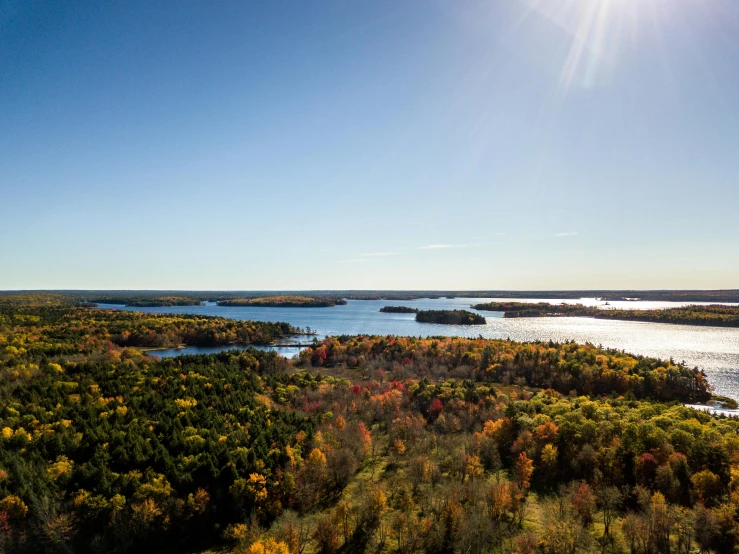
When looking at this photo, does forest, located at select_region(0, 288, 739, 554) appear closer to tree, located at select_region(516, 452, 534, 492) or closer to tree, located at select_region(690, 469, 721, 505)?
tree, located at select_region(690, 469, 721, 505)

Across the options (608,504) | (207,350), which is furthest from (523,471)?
(207,350)

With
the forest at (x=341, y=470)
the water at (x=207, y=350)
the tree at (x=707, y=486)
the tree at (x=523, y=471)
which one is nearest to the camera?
the forest at (x=341, y=470)

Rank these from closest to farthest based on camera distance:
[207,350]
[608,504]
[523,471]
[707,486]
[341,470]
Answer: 1. [608,504]
2. [707,486]
3. [523,471]
4. [341,470]
5. [207,350]

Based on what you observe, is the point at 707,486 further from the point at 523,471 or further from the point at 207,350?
the point at 207,350

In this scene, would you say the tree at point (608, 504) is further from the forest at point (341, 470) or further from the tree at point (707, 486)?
the tree at point (707, 486)

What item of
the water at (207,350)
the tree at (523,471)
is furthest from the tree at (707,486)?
the water at (207,350)

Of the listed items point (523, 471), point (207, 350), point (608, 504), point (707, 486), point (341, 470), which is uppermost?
point (707, 486)

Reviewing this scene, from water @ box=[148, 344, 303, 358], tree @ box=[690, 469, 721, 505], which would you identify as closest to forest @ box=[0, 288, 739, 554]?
tree @ box=[690, 469, 721, 505]

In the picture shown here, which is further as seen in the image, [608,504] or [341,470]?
[341,470]

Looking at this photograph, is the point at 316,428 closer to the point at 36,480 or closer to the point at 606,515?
the point at 36,480
